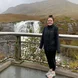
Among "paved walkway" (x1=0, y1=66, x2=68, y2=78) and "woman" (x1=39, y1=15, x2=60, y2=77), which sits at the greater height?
"woman" (x1=39, y1=15, x2=60, y2=77)

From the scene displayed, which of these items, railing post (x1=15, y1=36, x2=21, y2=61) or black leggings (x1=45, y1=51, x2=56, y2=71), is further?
railing post (x1=15, y1=36, x2=21, y2=61)

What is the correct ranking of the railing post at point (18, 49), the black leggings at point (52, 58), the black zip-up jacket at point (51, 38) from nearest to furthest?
the black zip-up jacket at point (51, 38) < the black leggings at point (52, 58) < the railing post at point (18, 49)

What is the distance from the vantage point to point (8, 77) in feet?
13.4

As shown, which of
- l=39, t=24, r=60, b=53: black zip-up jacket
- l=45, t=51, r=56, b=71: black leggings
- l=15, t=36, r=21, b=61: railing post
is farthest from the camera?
l=15, t=36, r=21, b=61: railing post

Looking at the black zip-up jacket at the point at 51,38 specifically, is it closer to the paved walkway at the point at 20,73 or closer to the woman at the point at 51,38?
the woman at the point at 51,38

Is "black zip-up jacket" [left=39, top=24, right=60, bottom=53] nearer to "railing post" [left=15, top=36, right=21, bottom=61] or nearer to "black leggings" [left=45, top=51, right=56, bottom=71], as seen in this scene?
"black leggings" [left=45, top=51, right=56, bottom=71]

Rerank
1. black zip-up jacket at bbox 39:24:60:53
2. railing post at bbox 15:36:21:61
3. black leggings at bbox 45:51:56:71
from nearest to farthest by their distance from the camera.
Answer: black zip-up jacket at bbox 39:24:60:53
black leggings at bbox 45:51:56:71
railing post at bbox 15:36:21:61

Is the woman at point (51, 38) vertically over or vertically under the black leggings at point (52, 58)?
over

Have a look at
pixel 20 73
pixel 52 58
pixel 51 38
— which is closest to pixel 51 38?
pixel 51 38

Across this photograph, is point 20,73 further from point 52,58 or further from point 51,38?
point 51,38

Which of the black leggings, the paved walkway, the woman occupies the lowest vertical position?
the paved walkway

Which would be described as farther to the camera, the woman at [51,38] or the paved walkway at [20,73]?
the paved walkway at [20,73]

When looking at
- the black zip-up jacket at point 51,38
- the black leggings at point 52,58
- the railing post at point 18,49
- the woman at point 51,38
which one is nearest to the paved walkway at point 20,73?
the black leggings at point 52,58

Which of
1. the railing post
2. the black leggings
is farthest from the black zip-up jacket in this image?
the railing post
